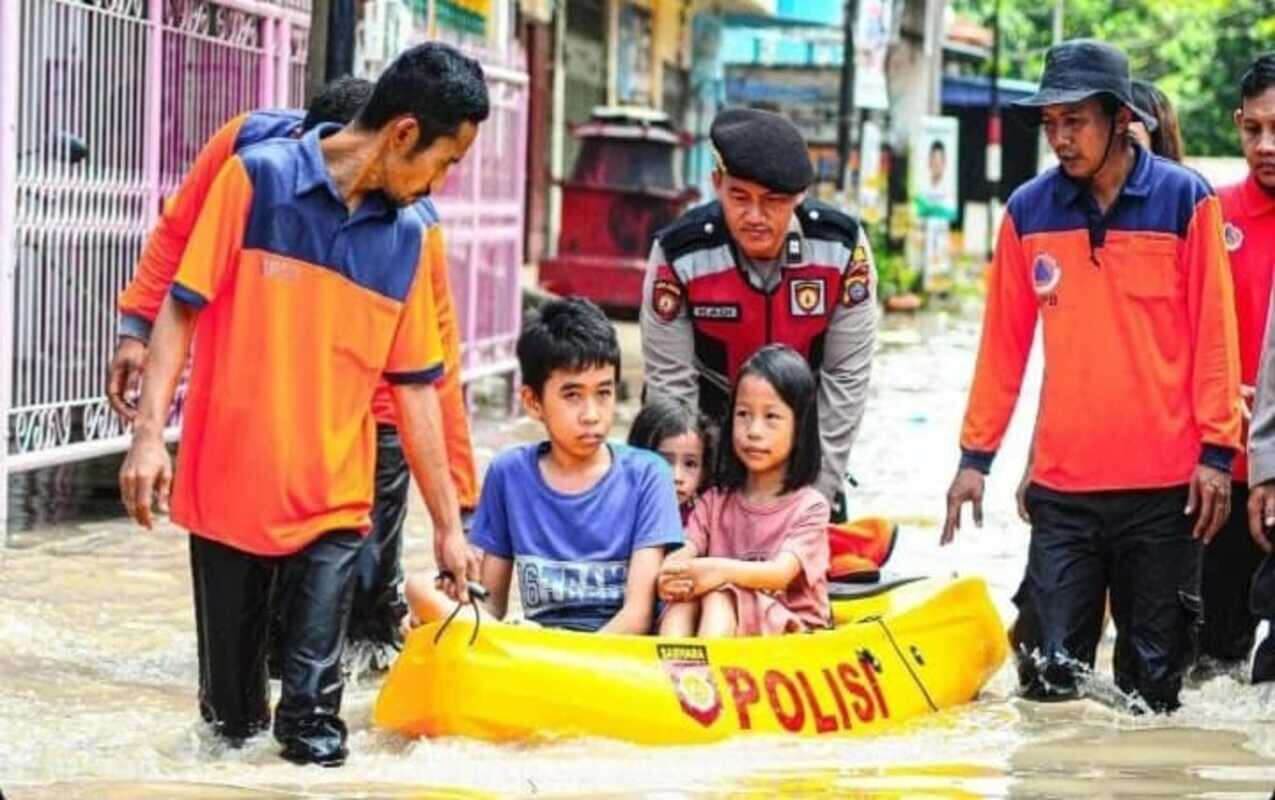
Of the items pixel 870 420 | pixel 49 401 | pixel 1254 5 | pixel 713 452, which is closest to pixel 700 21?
pixel 1254 5

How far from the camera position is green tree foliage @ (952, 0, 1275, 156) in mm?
51688

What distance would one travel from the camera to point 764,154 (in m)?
7.11

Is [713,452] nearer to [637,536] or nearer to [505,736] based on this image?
[637,536]

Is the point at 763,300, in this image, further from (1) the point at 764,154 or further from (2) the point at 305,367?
(2) the point at 305,367

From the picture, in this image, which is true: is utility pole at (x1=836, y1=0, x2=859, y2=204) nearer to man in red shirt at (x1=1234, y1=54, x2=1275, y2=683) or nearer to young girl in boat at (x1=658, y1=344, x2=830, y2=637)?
man in red shirt at (x1=1234, y1=54, x2=1275, y2=683)

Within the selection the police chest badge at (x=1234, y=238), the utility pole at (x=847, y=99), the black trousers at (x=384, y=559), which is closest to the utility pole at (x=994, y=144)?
the utility pole at (x=847, y=99)

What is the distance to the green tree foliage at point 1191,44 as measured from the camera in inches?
2035

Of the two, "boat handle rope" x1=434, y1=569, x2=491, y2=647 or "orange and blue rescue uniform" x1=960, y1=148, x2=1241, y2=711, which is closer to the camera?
"boat handle rope" x1=434, y1=569, x2=491, y2=647

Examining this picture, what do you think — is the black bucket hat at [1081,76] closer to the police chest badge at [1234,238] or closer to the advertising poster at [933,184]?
the police chest badge at [1234,238]

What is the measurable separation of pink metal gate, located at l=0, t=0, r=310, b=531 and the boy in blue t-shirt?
142 inches

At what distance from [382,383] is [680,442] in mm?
784

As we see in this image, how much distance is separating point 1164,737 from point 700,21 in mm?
33187

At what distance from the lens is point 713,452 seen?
7441mm

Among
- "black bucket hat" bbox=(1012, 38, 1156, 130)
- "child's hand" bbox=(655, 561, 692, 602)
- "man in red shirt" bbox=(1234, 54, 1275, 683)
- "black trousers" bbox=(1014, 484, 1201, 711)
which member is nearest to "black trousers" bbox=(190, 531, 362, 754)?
"child's hand" bbox=(655, 561, 692, 602)
